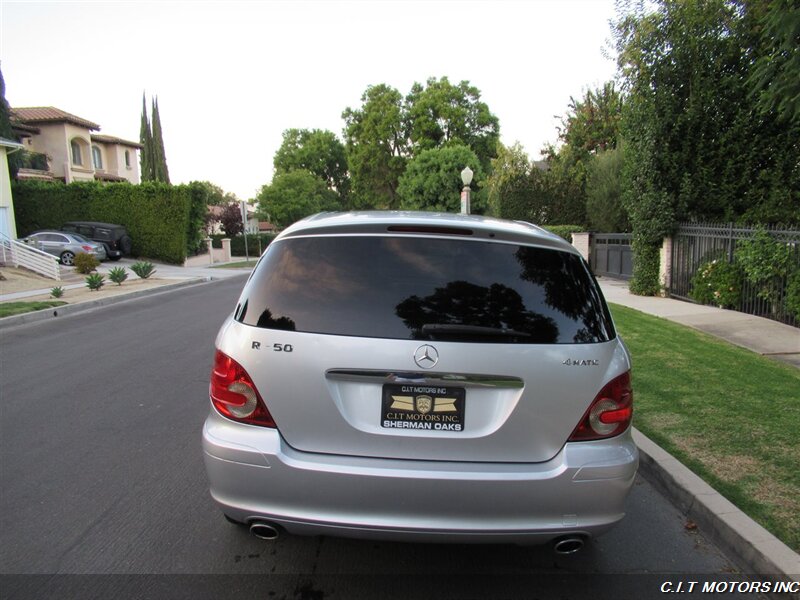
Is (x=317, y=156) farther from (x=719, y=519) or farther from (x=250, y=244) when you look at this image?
(x=719, y=519)

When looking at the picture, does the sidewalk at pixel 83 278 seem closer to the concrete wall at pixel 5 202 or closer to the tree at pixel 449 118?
the concrete wall at pixel 5 202

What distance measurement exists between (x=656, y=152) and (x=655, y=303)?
3.56 metres

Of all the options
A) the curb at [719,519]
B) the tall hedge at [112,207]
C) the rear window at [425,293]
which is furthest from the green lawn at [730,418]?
the tall hedge at [112,207]

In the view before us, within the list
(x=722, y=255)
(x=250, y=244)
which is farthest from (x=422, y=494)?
(x=250, y=244)

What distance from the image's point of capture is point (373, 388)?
8.46ft

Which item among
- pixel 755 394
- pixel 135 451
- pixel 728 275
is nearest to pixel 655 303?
pixel 728 275

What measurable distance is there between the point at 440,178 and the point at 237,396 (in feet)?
142

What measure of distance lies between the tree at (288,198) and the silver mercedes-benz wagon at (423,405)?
56.7 meters

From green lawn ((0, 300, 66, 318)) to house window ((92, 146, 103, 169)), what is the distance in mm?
42808

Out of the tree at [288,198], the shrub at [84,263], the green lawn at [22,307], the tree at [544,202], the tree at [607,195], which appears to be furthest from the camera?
the tree at [288,198]

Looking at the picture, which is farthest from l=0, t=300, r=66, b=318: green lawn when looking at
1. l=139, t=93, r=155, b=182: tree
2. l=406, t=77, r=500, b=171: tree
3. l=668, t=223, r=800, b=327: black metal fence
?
l=406, t=77, r=500, b=171: tree

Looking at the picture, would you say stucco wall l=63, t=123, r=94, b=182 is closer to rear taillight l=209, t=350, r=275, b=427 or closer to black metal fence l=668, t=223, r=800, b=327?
black metal fence l=668, t=223, r=800, b=327

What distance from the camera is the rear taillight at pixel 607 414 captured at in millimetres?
2654

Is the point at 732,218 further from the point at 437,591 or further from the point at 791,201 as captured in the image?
the point at 437,591
